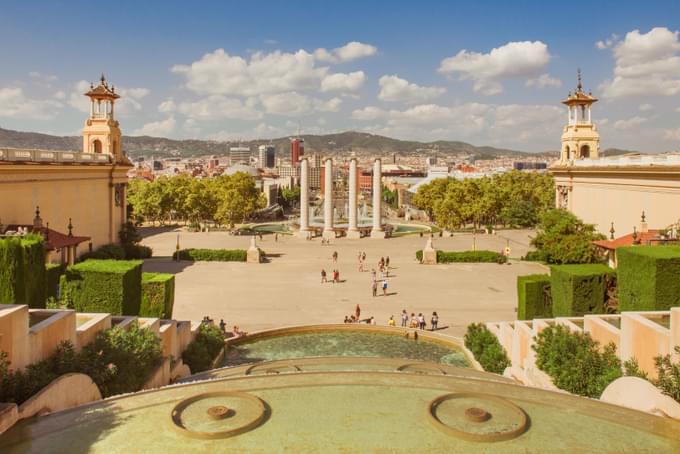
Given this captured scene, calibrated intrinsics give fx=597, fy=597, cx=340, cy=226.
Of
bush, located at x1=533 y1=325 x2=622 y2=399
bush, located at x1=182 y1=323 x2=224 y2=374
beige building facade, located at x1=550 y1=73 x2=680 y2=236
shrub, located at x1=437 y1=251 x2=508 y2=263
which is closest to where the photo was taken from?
bush, located at x1=533 y1=325 x2=622 y2=399

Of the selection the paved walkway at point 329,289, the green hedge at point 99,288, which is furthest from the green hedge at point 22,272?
the paved walkway at point 329,289

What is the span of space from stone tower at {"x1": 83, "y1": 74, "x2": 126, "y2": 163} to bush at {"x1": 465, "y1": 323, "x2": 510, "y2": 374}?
1357 inches

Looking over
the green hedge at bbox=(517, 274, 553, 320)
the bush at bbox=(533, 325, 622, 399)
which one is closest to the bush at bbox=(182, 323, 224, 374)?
the bush at bbox=(533, 325, 622, 399)

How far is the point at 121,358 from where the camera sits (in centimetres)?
1242

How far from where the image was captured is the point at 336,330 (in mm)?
25016

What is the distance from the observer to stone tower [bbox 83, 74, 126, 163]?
46.7 m

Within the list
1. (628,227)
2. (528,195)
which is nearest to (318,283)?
(628,227)

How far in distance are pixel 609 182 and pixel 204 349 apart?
3330 cm

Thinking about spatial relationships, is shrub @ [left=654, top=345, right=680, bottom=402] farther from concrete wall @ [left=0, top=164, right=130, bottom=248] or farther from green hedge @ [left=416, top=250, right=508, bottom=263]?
green hedge @ [left=416, top=250, right=508, bottom=263]

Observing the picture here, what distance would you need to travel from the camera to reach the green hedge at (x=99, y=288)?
65.0 feet

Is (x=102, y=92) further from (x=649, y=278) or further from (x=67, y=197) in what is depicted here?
(x=649, y=278)

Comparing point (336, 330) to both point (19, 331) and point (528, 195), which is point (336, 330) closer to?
point (19, 331)

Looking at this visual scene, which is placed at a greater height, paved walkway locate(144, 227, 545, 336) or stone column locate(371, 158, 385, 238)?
stone column locate(371, 158, 385, 238)

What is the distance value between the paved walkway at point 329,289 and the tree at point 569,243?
10.2ft
